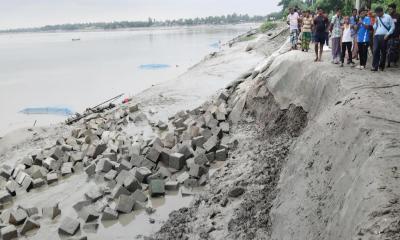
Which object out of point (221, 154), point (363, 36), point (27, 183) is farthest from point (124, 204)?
point (363, 36)

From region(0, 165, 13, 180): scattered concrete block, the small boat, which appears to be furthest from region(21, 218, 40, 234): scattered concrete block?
the small boat

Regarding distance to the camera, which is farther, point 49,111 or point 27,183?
point 49,111

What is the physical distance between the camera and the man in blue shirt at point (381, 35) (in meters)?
9.93

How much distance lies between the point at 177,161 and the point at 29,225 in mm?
4044

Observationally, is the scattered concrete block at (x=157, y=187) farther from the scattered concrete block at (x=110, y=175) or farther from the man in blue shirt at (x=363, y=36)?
the man in blue shirt at (x=363, y=36)

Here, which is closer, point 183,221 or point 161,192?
point 183,221

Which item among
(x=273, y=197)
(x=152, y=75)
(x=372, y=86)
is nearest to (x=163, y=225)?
(x=273, y=197)

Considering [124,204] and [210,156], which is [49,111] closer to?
[210,156]

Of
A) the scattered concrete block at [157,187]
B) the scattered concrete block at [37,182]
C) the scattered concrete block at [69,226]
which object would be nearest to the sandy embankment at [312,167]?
the scattered concrete block at [157,187]

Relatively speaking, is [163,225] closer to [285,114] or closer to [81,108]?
[285,114]

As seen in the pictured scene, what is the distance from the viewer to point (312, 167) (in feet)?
22.6

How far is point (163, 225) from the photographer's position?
851 cm

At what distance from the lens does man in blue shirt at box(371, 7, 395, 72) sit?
993cm

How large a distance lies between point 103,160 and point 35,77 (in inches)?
1292
